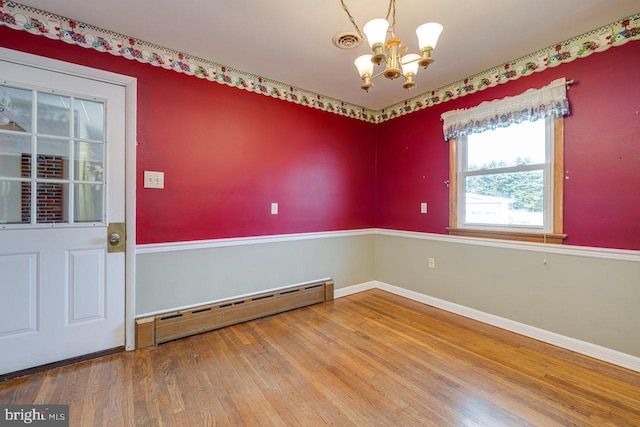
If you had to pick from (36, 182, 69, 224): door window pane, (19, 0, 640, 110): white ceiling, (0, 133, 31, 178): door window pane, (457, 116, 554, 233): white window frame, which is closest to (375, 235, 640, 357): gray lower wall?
(457, 116, 554, 233): white window frame

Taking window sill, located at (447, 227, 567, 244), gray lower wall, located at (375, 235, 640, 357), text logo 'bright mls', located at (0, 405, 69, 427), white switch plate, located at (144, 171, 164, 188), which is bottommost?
text logo 'bright mls', located at (0, 405, 69, 427)

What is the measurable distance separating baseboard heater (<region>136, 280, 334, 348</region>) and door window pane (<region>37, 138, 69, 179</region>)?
1.23 m

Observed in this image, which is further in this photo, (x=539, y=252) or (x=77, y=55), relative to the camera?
(x=539, y=252)

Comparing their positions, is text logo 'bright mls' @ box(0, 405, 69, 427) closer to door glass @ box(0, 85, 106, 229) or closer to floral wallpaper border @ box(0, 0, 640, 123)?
door glass @ box(0, 85, 106, 229)

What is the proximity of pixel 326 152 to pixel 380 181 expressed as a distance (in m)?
0.92

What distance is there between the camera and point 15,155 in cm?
188

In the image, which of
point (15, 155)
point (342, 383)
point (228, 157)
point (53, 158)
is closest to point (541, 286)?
point (342, 383)

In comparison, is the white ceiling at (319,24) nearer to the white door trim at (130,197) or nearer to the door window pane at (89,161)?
the white door trim at (130,197)

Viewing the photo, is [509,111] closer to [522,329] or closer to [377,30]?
[377,30]

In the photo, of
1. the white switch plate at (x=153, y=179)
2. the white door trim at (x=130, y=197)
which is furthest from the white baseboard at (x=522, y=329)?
the white switch plate at (x=153, y=179)

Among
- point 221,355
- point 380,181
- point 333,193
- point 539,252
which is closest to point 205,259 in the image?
point 221,355

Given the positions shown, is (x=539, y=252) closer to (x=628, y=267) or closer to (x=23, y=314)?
(x=628, y=267)

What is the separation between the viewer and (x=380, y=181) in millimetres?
3867

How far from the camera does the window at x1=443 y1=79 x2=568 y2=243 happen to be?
2359 millimetres
